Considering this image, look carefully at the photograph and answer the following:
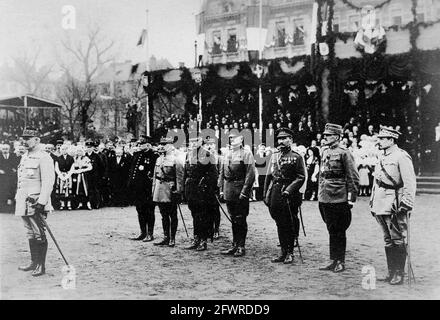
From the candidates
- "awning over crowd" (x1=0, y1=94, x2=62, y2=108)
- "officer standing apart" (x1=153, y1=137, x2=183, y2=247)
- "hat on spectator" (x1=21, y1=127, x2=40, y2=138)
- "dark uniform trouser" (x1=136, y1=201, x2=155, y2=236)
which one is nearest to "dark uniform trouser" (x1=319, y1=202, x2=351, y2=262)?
"officer standing apart" (x1=153, y1=137, x2=183, y2=247)

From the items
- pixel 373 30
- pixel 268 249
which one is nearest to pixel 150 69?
pixel 373 30

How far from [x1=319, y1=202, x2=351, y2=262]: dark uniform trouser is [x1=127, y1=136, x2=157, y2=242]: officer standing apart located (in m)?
3.26

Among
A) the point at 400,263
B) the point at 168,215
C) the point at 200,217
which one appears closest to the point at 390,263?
the point at 400,263

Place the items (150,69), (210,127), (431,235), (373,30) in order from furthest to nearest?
(150,69)
(210,127)
(373,30)
(431,235)

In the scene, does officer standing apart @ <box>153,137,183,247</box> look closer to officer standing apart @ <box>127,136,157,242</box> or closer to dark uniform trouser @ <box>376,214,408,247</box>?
officer standing apart @ <box>127,136,157,242</box>

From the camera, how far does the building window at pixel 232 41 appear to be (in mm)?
16631

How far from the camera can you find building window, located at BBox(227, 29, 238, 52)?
16.6 m

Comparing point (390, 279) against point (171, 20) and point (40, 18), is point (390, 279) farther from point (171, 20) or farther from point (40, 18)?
point (40, 18)

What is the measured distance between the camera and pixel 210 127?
17.8 meters

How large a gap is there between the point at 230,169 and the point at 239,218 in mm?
717

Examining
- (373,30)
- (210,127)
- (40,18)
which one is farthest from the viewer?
(210,127)

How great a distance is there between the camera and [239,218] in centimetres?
733

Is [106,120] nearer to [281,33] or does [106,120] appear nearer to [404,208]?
[281,33]
